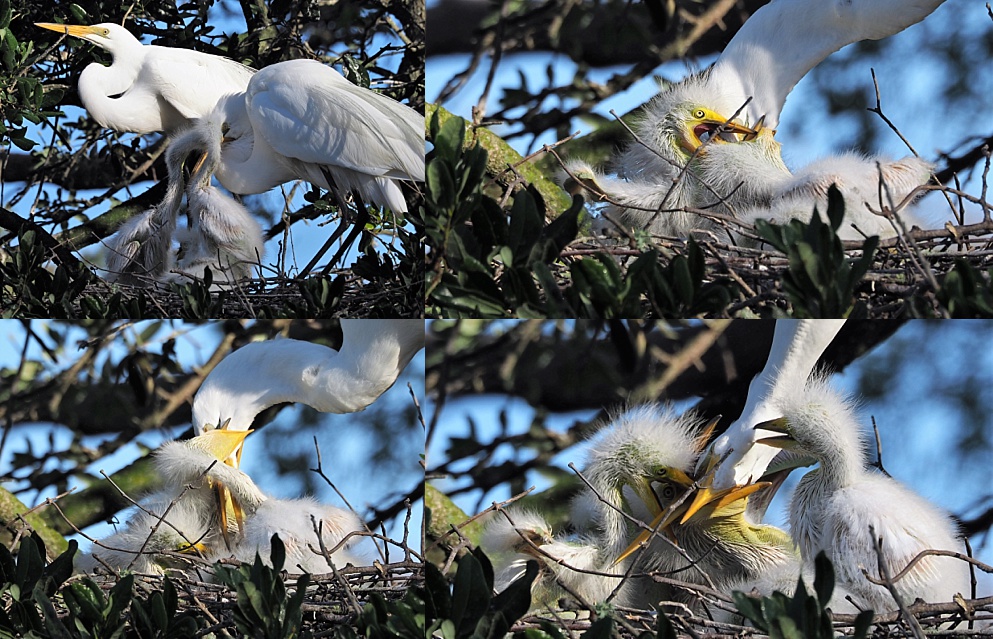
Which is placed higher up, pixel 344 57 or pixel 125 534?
pixel 344 57

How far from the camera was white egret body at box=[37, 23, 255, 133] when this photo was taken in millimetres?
2018

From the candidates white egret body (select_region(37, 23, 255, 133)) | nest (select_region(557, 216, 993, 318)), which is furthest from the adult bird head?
nest (select_region(557, 216, 993, 318))

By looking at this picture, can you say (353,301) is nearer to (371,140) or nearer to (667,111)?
(371,140)

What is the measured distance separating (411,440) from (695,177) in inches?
22.4

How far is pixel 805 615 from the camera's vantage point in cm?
101

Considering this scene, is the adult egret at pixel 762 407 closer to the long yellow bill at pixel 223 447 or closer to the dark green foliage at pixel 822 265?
the dark green foliage at pixel 822 265

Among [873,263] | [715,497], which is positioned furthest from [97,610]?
[873,263]

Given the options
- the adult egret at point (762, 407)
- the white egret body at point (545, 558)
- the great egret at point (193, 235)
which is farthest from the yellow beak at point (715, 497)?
the great egret at point (193, 235)

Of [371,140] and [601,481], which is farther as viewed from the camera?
[371,140]

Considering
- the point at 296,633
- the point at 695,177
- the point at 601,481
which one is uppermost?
the point at 695,177

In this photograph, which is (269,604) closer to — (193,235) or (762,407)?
(762,407)

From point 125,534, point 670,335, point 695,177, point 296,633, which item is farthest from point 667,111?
point 125,534

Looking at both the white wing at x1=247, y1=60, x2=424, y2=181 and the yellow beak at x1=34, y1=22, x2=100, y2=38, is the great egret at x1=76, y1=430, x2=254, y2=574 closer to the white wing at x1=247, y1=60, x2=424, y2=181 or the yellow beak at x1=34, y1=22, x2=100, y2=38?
the white wing at x1=247, y1=60, x2=424, y2=181

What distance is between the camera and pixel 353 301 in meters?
1.76
